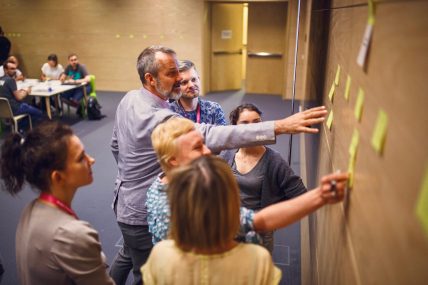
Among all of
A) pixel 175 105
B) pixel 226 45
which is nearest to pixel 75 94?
pixel 226 45

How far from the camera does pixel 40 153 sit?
51.2 inches

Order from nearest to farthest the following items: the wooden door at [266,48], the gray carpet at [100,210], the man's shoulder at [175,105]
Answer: the man's shoulder at [175,105] < the gray carpet at [100,210] < the wooden door at [266,48]

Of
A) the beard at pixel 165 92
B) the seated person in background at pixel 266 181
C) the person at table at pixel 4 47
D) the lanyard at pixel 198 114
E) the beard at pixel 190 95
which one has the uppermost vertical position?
the person at table at pixel 4 47

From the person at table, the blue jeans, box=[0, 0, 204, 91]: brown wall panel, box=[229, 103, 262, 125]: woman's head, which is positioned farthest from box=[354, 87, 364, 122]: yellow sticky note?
box=[0, 0, 204, 91]: brown wall panel

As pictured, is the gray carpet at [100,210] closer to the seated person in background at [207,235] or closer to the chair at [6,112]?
the chair at [6,112]

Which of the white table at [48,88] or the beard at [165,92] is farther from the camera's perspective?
the white table at [48,88]

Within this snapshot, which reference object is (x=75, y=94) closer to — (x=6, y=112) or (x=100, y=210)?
(x=6, y=112)

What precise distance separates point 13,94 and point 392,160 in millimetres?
6257

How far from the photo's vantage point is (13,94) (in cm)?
575

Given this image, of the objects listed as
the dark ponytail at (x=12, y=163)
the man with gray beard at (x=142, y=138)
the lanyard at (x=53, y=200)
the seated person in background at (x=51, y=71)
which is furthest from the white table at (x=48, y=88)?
the lanyard at (x=53, y=200)

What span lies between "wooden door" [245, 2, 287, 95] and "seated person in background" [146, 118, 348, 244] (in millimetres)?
8006

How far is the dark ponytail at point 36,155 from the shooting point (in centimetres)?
131

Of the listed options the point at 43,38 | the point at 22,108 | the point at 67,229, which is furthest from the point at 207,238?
the point at 43,38

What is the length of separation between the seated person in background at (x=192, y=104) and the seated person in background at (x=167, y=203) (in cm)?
103
